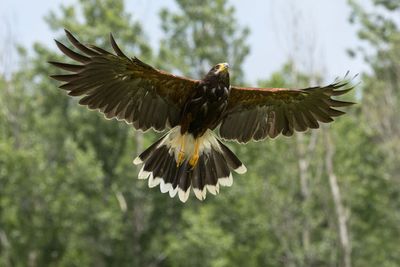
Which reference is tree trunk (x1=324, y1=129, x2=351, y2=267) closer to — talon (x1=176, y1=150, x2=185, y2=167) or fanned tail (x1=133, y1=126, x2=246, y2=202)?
fanned tail (x1=133, y1=126, x2=246, y2=202)

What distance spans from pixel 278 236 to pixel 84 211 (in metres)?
6.28

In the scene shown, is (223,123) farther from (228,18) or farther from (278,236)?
(228,18)

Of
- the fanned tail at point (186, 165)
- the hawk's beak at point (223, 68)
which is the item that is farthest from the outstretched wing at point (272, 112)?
the hawk's beak at point (223, 68)

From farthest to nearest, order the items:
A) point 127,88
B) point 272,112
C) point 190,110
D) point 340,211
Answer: point 340,211
point 272,112
point 190,110
point 127,88

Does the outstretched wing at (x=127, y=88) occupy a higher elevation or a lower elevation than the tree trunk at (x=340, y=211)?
lower

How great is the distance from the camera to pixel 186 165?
7.72m

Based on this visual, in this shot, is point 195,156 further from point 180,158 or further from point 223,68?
point 223,68

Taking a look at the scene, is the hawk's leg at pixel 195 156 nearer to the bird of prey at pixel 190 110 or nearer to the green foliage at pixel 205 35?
the bird of prey at pixel 190 110

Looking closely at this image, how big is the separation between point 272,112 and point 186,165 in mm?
1105

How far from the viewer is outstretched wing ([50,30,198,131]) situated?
674 cm

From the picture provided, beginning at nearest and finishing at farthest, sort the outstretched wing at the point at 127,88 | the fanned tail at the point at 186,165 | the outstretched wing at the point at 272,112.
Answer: the outstretched wing at the point at 127,88, the fanned tail at the point at 186,165, the outstretched wing at the point at 272,112

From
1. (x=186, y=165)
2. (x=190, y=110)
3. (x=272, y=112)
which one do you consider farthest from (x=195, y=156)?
(x=272, y=112)

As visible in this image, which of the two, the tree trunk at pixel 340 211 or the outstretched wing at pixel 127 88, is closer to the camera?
the outstretched wing at pixel 127 88

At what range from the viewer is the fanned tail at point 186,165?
24.7ft
